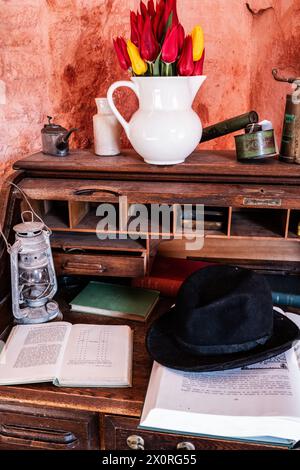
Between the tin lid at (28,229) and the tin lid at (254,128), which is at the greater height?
the tin lid at (254,128)

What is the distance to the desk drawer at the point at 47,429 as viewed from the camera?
975 mm

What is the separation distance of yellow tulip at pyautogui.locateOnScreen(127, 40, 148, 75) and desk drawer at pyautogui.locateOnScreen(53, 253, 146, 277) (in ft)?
1.69

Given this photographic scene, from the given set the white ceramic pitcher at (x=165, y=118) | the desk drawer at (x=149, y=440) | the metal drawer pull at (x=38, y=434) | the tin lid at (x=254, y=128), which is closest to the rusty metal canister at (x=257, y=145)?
the tin lid at (x=254, y=128)

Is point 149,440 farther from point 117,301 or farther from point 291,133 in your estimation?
point 291,133

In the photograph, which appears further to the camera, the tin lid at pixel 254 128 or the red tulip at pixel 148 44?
the tin lid at pixel 254 128

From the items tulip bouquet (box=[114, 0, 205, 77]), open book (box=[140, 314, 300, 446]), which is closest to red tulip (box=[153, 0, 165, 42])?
tulip bouquet (box=[114, 0, 205, 77])

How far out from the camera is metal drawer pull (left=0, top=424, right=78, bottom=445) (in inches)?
39.1

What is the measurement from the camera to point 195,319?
37.7 inches

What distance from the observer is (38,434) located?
1001 mm

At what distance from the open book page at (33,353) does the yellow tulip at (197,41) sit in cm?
82

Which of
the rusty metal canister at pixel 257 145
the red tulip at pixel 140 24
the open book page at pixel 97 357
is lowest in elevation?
the open book page at pixel 97 357

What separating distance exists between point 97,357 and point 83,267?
0.32 m

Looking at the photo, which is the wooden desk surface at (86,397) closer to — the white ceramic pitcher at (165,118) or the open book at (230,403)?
the open book at (230,403)
